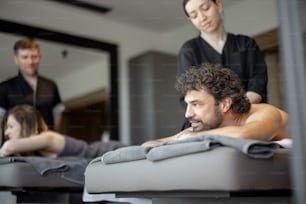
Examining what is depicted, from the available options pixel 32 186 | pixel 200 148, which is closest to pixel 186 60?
pixel 200 148

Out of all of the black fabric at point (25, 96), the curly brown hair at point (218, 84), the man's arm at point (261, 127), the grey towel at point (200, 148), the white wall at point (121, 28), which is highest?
the white wall at point (121, 28)

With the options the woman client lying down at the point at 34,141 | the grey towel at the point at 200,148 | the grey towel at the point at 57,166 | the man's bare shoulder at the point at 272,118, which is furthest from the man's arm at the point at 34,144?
the man's bare shoulder at the point at 272,118

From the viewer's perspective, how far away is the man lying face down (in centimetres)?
92

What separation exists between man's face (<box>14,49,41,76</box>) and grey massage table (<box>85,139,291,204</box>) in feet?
3.77

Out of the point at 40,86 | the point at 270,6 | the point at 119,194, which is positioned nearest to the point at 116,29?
the point at 40,86

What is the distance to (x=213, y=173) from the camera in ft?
2.37

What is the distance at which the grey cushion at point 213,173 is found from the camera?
710 millimetres

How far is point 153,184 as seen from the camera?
82cm

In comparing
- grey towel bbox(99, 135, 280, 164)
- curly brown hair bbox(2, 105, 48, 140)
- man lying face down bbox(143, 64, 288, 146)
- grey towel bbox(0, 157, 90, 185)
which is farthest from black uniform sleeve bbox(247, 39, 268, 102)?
curly brown hair bbox(2, 105, 48, 140)

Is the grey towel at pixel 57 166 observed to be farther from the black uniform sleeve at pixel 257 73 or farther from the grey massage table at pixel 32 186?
the black uniform sleeve at pixel 257 73

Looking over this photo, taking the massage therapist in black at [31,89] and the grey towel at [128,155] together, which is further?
the massage therapist in black at [31,89]

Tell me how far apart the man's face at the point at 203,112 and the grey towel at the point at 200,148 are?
0.14m

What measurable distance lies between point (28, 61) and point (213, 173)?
142cm

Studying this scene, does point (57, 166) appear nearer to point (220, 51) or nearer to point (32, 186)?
point (32, 186)
